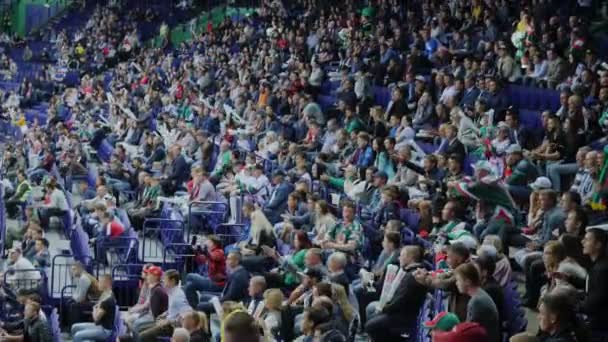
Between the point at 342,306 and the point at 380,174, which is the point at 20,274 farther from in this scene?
the point at 342,306

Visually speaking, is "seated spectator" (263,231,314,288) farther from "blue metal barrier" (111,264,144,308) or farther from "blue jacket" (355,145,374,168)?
"blue jacket" (355,145,374,168)

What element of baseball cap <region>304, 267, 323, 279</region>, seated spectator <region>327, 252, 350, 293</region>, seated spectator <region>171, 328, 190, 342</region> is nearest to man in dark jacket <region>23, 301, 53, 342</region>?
seated spectator <region>171, 328, 190, 342</region>

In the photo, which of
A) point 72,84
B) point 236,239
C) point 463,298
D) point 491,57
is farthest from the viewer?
point 72,84

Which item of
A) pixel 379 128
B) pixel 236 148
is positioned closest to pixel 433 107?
pixel 379 128

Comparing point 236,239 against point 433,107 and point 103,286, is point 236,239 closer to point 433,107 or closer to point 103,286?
point 103,286

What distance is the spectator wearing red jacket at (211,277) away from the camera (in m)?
10.7

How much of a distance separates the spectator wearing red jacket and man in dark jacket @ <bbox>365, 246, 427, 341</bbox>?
8.47ft

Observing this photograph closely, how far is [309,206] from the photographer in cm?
1198

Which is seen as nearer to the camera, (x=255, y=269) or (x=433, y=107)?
(x=255, y=269)

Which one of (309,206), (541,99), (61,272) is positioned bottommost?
(61,272)

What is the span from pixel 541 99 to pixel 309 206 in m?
4.51

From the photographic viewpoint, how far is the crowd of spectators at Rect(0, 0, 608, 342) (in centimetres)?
836

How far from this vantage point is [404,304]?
836 cm

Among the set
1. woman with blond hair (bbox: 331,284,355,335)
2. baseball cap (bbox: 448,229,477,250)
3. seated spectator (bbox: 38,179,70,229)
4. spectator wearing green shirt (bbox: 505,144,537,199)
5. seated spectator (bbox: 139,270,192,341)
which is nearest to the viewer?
woman with blond hair (bbox: 331,284,355,335)
